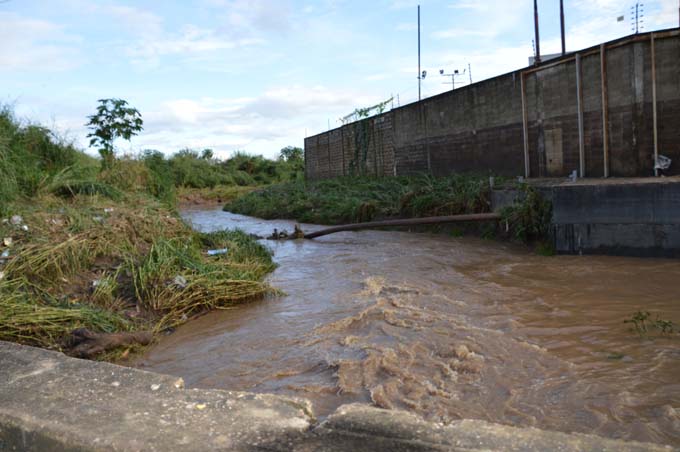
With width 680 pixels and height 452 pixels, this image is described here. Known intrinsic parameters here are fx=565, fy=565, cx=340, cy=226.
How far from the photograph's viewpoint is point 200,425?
7.70 ft

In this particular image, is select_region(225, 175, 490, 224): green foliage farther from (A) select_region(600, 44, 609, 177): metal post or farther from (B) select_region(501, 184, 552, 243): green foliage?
(A) select_region(600, 44, 609, 177): metal post

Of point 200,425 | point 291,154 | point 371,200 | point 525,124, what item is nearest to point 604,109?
point 525,124

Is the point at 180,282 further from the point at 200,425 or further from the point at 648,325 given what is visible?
the point at 648,325

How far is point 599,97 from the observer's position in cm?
1122

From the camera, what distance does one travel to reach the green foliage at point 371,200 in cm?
1213

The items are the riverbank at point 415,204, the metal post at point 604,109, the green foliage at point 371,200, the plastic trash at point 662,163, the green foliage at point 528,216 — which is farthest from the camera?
the green foliage at point 371,200

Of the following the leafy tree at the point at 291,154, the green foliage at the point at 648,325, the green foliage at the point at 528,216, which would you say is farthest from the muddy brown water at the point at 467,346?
the leafy tree at the point at 291,154

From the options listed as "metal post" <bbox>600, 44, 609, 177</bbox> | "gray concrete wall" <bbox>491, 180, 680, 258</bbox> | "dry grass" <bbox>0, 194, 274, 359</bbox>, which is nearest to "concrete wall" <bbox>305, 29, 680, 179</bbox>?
"metal post" <bbox>600, 44, 609, 177</bbox>

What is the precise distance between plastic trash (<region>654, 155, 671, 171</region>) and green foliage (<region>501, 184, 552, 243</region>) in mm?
2492

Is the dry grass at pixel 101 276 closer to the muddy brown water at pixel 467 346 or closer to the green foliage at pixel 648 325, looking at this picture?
the muddy brown water at pixel 467 346

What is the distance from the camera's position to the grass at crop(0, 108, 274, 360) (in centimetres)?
517

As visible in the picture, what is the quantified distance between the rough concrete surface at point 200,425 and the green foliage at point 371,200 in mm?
9652

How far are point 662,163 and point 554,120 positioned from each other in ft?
8.88

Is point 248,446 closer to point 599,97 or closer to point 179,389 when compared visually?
point 179,389
